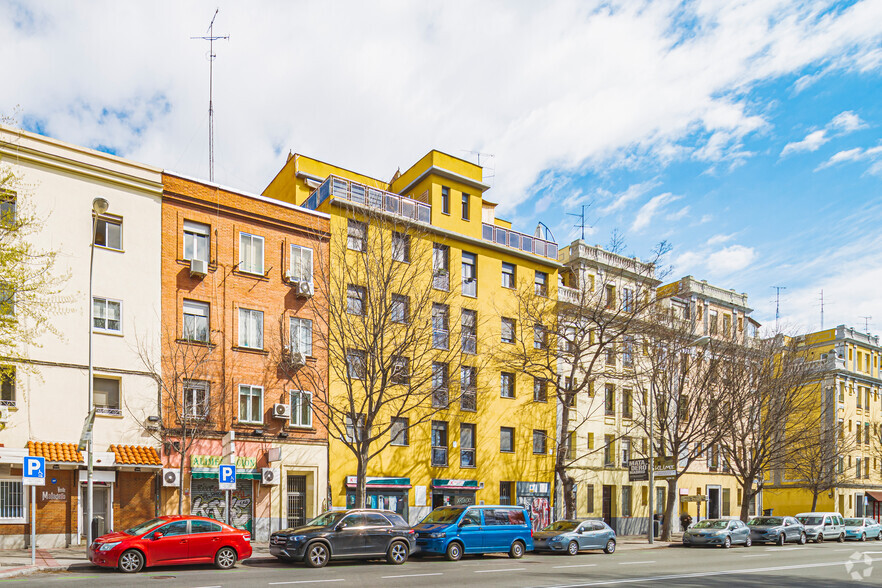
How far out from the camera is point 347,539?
20.8 metres

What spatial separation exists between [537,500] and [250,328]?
18.0 meters

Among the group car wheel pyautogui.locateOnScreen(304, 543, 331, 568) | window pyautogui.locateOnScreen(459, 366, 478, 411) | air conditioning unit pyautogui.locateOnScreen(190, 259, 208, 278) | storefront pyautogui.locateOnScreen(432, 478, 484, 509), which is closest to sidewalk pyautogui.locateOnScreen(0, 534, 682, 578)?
car wheel pyautogui.locateOnScreen(304, 543, 331, 568)

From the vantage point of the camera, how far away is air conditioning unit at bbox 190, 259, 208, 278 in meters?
28.1

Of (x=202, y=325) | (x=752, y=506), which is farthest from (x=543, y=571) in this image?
(x=752, y=506)

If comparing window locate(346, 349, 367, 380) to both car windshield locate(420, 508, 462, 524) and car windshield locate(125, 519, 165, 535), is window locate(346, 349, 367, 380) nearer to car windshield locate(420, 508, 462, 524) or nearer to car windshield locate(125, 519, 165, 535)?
car windshield locate(420, 508, 462, 524)

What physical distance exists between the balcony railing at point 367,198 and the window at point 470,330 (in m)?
5.23

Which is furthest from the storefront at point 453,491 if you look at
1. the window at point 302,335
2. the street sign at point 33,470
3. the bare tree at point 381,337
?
the street sign at point 33,470

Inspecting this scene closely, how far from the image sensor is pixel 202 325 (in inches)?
1129

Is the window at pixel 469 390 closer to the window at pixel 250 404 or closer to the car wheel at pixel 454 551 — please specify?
the window at pixel 250 404

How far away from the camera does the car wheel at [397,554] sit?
70.2 ft

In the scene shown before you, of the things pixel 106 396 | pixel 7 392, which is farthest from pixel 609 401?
pixel 7 392

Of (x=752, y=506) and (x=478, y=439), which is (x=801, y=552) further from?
(x=752, y=506)

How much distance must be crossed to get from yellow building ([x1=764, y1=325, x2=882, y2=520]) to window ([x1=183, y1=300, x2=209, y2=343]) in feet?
162

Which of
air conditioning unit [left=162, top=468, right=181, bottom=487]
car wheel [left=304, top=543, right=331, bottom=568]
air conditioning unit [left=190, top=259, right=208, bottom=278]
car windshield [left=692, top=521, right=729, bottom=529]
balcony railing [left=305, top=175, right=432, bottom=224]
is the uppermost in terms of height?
balcony railing [left=305, top=175, right=432, bottom=224]
